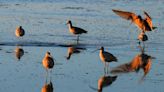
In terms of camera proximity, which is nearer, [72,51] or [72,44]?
[72,51]

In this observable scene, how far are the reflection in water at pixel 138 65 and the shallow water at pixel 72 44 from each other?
17 centimetres

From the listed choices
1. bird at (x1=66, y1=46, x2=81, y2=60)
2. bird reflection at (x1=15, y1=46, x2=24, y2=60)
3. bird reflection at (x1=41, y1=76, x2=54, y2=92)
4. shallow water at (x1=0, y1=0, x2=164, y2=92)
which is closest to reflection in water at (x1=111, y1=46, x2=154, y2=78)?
shallow water at (x1=0, y1=0, x2=164, y2=92)

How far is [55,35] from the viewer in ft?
67.1

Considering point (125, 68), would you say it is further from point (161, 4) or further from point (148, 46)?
point (161, 4)

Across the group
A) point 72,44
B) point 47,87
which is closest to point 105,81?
point 47,87

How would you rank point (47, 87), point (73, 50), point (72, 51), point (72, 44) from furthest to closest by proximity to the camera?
point (72, 44) → point (73, 50) → point (72, 51) → point (47, 87)

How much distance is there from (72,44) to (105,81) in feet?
20.2

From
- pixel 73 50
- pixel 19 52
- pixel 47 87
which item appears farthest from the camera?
pixel 73 50

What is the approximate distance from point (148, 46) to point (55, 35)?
341 centimetres

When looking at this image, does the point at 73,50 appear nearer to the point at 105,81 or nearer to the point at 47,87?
the point at 105,81

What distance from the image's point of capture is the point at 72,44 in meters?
18.9

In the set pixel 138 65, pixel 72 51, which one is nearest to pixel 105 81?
pixel 138 65

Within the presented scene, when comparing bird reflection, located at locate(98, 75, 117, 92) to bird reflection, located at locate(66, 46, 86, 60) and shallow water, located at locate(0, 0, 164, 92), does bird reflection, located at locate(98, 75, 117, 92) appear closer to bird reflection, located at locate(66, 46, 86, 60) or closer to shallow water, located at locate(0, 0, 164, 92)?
shallow water, located at locate(0, 0, 164, 92)

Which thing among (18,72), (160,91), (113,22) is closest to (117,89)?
(160,91)
